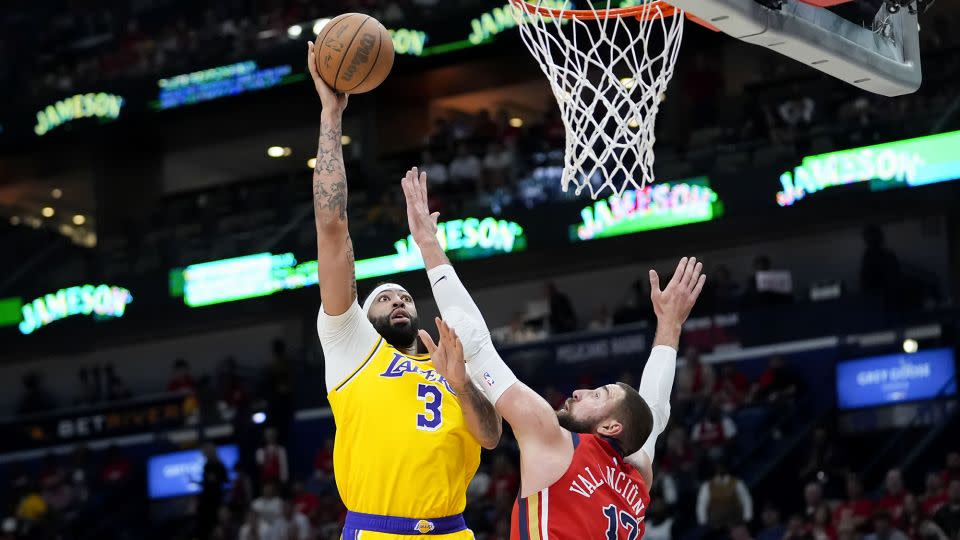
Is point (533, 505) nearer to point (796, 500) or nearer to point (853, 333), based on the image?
point (796, 500)

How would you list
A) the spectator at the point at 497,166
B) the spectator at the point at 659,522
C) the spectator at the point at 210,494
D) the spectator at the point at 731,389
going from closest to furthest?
the spectator at the point at 659,522 < the spectator at the point at 731,389 < the spectator at the point at 210,494 < the spectator at the point at 497,166

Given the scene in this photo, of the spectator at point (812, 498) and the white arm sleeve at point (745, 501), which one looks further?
the white arm sleeve at point (745, 501)

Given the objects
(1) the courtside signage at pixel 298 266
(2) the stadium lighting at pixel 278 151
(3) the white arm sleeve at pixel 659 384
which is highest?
(2) the stadium lighting at pixel 278 151

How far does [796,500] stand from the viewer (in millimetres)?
15281

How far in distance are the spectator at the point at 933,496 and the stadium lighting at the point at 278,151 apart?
1570cm

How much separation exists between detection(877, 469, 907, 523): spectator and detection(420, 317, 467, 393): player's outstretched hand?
9.23 meters

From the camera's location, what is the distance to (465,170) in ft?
70.5

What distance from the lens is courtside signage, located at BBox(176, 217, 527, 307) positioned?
20312 millimetres

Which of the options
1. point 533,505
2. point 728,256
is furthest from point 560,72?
point 728,256

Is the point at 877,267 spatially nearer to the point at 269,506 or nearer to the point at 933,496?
the point at 933,496

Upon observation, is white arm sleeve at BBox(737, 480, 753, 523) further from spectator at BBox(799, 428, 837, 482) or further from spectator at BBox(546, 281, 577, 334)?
spectator at BBox(546, 281, 577, 334)

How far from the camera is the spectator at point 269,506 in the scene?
56.4 ft

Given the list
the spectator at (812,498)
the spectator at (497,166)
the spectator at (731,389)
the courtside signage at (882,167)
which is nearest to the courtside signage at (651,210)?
the courtside signage at (882,167)

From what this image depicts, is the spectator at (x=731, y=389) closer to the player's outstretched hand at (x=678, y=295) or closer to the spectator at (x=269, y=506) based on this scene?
the spectator at (x=269, y=506)
